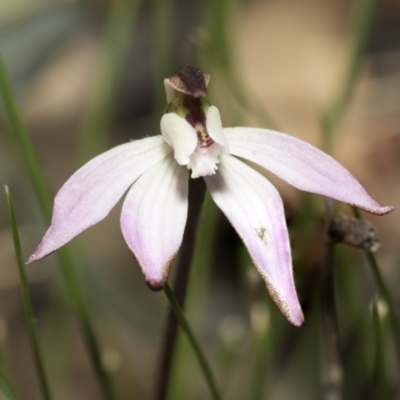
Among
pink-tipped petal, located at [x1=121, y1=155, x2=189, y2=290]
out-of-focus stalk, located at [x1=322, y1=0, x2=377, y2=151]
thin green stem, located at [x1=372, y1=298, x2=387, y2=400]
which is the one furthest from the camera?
out-of-focus stalk, located at [x1=322, y1=0, x2=377, y2=151]

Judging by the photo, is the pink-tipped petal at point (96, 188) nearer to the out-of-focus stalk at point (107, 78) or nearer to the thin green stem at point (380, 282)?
the thin green stem at point (380, 282)

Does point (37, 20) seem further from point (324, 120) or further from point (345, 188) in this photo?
point (345, 188)

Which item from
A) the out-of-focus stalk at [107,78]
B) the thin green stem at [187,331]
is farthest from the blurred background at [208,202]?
the thin green stem at [187,331]

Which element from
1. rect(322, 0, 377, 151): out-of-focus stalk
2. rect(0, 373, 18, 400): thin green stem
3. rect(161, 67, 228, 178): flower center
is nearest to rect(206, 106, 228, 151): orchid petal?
rect(161, 67, 228, 178): flower center

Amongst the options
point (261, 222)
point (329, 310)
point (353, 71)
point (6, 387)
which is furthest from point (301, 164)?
point (353, 71)

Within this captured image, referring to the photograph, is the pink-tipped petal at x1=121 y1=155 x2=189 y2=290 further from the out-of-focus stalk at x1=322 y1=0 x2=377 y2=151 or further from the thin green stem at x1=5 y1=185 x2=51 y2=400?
the out-of-focus stalk at x1=322 y1=0 x2=377 y2=151

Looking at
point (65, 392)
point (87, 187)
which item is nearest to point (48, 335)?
point (65, 392)
